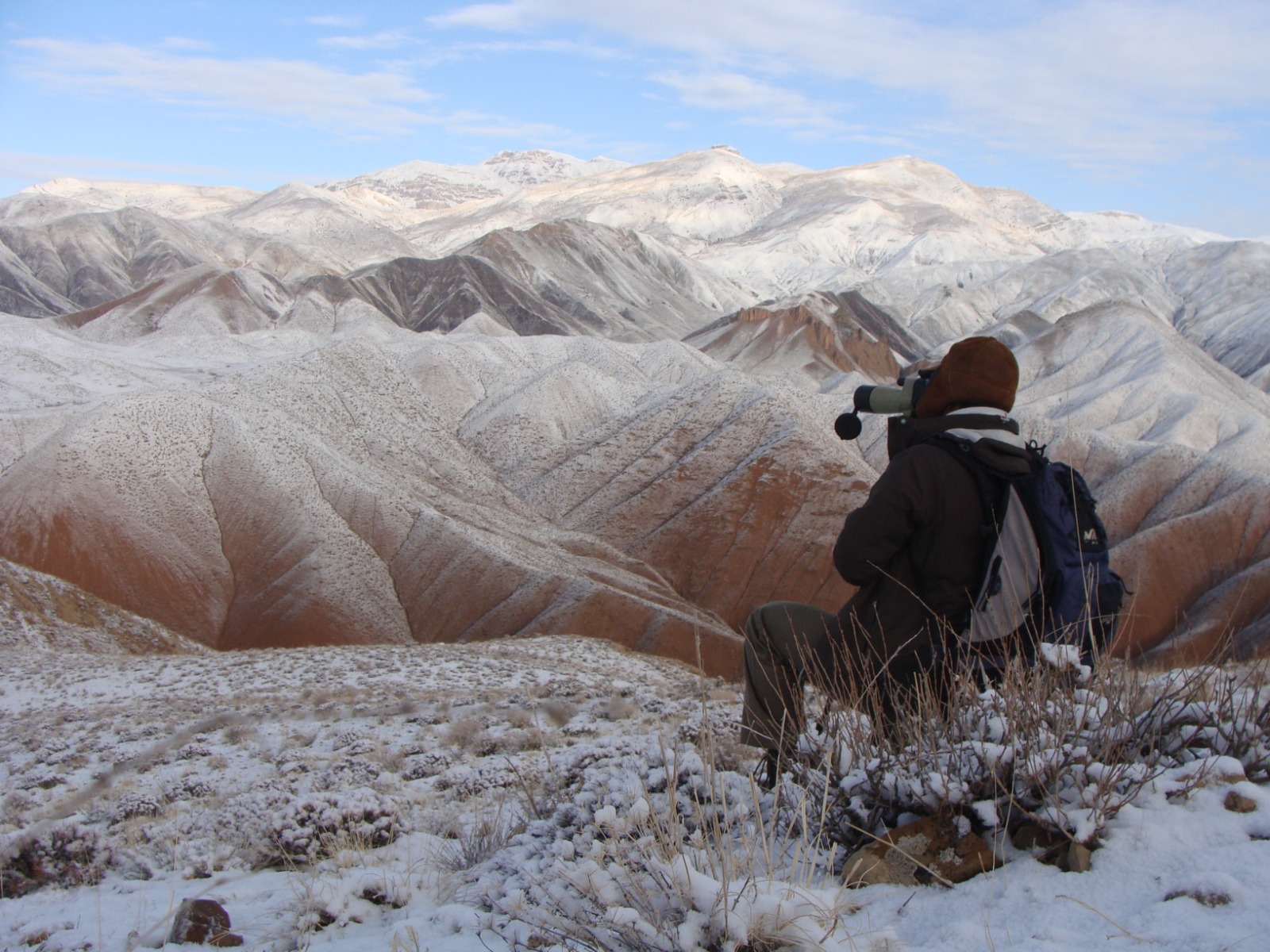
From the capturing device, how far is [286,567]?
3177cm

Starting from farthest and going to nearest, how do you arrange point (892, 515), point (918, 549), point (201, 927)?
point (918, 549) → point (892, 515) → point (201, 927)

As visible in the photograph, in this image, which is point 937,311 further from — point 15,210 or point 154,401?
point 15,210

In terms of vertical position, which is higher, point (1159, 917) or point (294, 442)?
point (1159, 917)

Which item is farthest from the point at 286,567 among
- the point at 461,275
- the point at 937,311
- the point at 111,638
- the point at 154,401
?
the point at 937,311

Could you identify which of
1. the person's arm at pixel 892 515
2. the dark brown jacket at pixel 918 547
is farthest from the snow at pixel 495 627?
the person's arm at pixel 892 515

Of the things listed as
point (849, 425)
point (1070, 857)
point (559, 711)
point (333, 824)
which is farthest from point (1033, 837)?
point (559, 711)

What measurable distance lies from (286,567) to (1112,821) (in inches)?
1243

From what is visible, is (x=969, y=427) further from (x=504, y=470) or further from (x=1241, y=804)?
(x=504, y=470)

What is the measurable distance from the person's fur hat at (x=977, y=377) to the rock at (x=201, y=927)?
134 inches

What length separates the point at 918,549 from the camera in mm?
4027

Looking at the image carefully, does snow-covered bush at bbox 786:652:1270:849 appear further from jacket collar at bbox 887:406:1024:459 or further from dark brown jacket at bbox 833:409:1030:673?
jacket collar at bbox 887:406:1024:459

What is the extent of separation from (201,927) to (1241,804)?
3467 millimetres

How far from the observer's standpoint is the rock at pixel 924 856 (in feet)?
9.80

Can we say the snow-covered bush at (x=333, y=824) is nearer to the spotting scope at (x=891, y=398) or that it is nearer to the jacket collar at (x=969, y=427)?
the spotting scope at (x=891, y=398)
